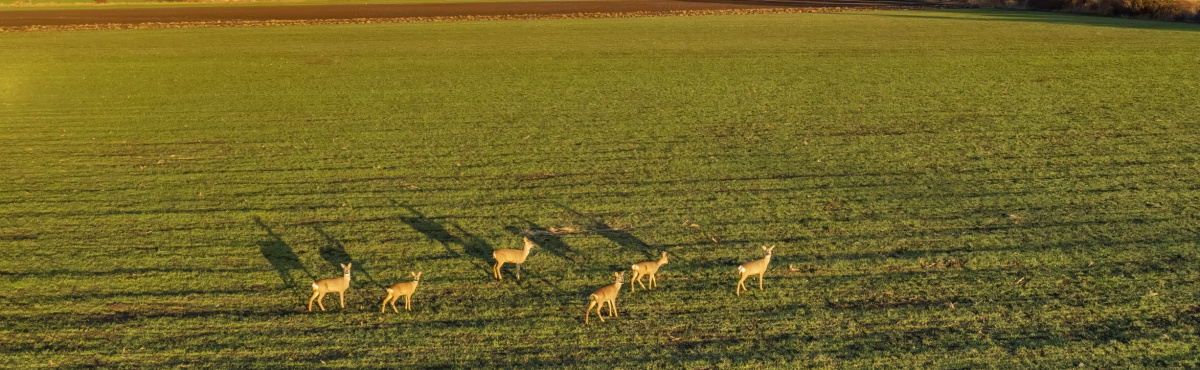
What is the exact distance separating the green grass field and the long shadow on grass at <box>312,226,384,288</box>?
5 cm

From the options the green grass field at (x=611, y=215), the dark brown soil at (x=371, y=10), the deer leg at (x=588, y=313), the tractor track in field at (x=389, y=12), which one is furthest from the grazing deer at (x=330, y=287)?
the dark brown soil at (x=371, y=10)

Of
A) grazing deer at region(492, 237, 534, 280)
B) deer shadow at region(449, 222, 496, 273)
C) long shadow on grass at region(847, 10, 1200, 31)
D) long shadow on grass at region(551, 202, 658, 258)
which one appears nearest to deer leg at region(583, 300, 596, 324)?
grazing deer at region(492, 237, 534, 280)

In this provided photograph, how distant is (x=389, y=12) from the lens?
6500cm

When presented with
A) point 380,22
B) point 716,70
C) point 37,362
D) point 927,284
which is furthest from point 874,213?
point 380,22

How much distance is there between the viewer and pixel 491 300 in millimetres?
10844

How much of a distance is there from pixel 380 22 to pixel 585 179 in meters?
42.8

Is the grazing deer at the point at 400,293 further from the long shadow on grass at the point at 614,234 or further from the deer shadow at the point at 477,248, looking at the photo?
the long shadow on grass at the point at 614,234

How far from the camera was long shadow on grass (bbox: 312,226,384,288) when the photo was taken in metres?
11.7

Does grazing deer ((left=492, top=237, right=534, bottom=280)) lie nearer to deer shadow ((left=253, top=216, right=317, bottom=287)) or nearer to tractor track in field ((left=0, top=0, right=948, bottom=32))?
deer shadow ((left=253, top=216, right=317, bottom=287))

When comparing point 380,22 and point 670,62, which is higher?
point 380,22

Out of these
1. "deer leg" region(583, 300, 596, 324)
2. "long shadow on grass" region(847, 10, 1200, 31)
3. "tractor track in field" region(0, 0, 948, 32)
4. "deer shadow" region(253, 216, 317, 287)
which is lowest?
"deer leg" region(583, 300, 596, 324)

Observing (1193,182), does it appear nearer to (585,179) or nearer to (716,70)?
(585,179)

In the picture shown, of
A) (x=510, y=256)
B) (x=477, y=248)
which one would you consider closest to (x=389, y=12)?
(x=477, y=248)

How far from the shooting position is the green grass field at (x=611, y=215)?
32.3 ft
